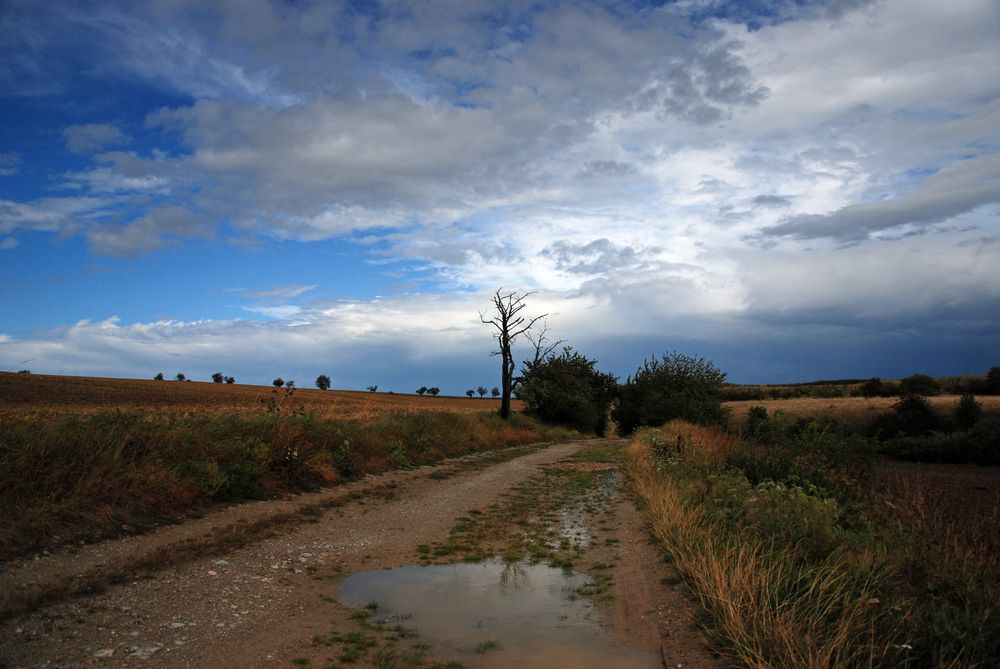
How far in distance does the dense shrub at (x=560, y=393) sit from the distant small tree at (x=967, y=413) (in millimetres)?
23692

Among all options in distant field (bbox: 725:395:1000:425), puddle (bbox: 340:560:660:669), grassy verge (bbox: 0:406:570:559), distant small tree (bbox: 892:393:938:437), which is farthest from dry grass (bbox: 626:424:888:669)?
distant small tree (bbox: 892:393:938:437)

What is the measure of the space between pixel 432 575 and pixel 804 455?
948 cm

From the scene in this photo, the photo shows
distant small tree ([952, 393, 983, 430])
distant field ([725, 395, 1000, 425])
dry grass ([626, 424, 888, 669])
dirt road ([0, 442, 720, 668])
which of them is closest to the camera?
dry grass ([626, 424, 888, 669])

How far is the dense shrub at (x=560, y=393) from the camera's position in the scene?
41.8m

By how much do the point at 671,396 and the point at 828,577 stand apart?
129ft

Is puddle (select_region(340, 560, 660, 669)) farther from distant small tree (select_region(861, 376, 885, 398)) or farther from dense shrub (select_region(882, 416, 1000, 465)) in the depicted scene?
distant small tree (select_region(861, 376, 885, 398))

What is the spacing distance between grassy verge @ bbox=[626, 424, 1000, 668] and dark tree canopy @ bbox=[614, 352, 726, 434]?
30.9 meters

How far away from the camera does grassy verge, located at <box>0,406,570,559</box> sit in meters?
7.23

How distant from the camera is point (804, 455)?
13109 millimetres

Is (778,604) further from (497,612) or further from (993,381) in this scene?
(993,381)

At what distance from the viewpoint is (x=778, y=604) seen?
16.4ft

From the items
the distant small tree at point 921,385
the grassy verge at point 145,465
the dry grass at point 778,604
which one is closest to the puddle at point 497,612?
the dry grass at point 778,604

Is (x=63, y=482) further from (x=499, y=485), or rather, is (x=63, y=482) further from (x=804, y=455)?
(x=804, y=455)

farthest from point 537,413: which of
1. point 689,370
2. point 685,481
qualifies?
point 685,481
